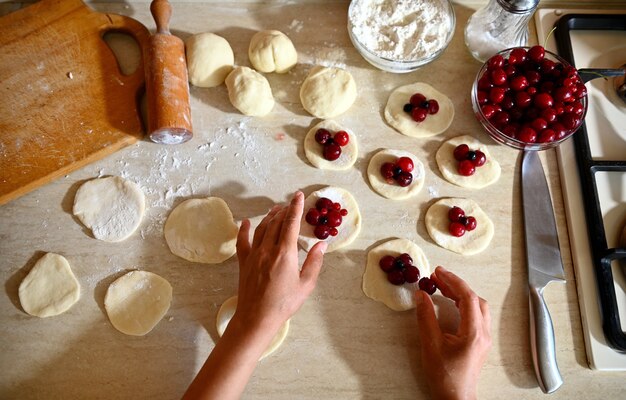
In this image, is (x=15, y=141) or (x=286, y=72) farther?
Result: (x=286, y=72)

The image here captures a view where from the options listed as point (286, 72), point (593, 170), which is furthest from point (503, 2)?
point (286, 72)

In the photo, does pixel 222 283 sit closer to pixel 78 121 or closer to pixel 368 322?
pixel 368 322

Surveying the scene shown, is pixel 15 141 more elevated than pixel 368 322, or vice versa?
pixel 15 141

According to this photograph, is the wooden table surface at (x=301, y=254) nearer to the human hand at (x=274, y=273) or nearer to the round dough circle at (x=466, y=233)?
the round dough circle at (x=466, y=233)

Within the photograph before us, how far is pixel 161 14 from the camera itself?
145cm

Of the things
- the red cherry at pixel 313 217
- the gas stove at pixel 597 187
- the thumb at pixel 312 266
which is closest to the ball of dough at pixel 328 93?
the red cherry at pixel 313 217

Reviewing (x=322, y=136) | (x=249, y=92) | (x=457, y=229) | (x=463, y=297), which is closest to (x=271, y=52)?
(x=249, y=92)

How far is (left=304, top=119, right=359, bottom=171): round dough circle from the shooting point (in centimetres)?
146

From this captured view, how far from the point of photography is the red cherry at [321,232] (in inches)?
53.9

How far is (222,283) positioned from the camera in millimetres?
1367

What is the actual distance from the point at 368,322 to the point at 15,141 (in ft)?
3.65

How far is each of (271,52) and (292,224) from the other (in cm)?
55

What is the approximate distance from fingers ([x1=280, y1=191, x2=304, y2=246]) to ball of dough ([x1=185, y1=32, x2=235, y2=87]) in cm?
51

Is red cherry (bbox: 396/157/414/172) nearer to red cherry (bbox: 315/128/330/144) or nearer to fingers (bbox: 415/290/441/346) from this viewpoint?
red cherry (bbox: 315/128/330/144)
